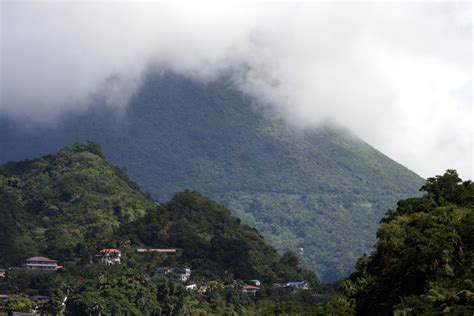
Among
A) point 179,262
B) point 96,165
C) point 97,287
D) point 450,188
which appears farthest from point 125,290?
point 96,165

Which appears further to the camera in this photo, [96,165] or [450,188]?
[96,165]

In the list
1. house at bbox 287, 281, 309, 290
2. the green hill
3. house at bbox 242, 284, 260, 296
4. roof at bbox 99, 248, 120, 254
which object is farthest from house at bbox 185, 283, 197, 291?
house at bbox 287, 281, 309, 290

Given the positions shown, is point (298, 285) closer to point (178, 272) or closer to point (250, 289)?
point (250, 289)

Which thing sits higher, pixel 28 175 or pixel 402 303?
pixel 28 175

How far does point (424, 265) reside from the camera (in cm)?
7275

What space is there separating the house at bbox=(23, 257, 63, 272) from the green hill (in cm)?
154

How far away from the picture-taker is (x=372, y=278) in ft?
275

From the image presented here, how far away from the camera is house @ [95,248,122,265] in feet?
495

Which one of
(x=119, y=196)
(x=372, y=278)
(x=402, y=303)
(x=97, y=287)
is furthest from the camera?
(x=119, y=196)

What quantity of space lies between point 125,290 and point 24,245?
35.2 m

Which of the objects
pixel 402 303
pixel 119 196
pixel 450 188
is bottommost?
pixel 402 303

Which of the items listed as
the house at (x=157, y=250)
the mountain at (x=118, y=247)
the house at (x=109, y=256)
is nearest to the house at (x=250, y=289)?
the mountain at (x=118, y=247)

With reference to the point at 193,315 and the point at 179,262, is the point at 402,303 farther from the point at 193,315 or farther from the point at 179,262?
the point at 179,262

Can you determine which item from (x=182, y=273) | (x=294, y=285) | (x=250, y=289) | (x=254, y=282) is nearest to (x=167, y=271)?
(x=182, y=273)
